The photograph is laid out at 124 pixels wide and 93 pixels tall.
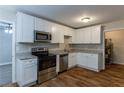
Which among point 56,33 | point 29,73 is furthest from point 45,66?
point 56,33

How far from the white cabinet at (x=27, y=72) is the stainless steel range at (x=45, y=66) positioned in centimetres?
18

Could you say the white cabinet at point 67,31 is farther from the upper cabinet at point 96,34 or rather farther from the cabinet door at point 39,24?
the cabinet door at point 39,24

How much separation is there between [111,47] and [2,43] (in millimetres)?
6386

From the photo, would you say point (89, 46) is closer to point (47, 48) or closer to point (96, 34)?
point (96, 34)

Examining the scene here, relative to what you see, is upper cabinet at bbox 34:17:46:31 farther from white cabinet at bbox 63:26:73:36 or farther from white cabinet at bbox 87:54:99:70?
white cabinet at bbox 87:54:99:70

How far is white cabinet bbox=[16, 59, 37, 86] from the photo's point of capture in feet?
8.98

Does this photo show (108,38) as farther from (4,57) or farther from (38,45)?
(4,57)

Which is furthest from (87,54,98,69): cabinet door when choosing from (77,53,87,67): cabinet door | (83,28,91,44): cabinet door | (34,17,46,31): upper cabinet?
(34,17,46,31): upper cabinet

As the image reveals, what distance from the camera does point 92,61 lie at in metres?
4.63

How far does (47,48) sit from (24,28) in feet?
4.82

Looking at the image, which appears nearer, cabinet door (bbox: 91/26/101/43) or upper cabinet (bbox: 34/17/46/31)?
upper cabinet (bbox: 34/17/46/31)

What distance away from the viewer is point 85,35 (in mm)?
5207

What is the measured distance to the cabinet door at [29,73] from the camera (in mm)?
2763

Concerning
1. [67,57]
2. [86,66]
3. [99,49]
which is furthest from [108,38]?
[67,57]
